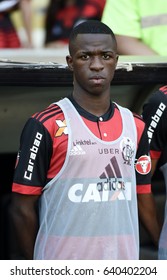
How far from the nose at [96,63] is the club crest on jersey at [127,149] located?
1.06 ft

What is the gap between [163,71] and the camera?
4.75 meters

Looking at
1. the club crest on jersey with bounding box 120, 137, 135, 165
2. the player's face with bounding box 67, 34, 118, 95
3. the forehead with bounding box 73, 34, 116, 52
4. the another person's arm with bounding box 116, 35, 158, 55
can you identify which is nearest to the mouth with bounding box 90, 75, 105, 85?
the player's face with bounding box 67, 34, 118, 95

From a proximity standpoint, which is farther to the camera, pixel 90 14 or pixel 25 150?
pixel 90 14

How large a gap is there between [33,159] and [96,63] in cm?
48

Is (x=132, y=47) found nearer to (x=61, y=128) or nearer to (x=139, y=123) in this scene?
(x=139, y=123)

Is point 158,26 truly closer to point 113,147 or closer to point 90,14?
point 113,147

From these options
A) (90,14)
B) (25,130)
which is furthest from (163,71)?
(90,14)

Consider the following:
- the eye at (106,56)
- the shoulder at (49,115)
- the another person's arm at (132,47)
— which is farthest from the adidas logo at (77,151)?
the another person's arm at (132,47)

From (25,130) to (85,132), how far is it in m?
0.25

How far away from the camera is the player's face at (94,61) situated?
14.0 feet

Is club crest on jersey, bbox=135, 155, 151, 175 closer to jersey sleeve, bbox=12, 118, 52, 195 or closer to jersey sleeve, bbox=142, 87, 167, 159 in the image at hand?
jersey sleeve, bbox=142, 87, 167, 159

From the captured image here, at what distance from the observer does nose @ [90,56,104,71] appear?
424 centimetres

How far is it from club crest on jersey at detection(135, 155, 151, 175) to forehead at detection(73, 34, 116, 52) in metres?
0.50
